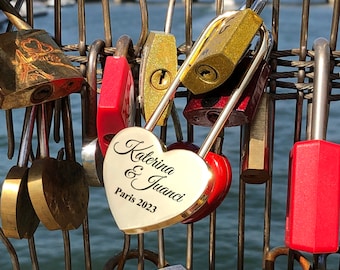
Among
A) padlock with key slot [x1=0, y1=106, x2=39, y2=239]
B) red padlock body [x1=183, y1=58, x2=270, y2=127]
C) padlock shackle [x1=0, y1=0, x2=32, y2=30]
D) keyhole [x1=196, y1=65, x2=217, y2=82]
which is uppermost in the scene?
padlock shackle [x1=0, y1=0, x2=32, y2=30]

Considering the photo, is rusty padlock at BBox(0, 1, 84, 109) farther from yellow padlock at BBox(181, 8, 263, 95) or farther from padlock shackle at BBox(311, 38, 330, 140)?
padlock shackle at BBox(311, 38, 330, 140)

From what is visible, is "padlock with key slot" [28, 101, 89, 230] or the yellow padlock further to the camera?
"padlock with key slot" [28, 101, 89, 230]

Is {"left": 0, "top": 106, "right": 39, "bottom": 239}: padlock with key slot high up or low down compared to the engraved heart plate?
down

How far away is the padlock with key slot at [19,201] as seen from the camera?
771 millimetres

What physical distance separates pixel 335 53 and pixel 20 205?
0.36 m

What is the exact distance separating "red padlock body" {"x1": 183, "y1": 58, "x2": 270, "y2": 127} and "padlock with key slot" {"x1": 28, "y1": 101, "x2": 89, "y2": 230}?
5.9 inches

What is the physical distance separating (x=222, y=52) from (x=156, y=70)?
A: 0.11 m

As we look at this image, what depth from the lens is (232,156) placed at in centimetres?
224

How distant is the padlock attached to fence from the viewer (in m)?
0.66

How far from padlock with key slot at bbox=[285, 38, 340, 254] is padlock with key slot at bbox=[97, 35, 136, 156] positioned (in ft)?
0.54

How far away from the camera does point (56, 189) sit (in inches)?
30.6

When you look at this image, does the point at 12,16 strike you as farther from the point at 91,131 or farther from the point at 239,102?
the point at 239,102

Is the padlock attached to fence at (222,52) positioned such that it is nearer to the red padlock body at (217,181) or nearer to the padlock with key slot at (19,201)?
the red padlock body at (217,181)

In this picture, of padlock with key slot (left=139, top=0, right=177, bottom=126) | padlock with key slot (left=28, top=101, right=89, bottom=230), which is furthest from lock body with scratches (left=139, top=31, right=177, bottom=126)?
padlock with key slot (left=28, top=101, right=89, bottom=230)
